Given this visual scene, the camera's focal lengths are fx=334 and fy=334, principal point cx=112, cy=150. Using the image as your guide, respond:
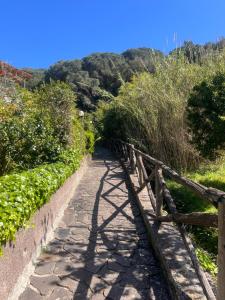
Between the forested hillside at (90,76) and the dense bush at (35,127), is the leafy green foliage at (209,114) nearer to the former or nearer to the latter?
the dense bush at (35,127)

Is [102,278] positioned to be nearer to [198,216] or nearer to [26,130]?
[198,216]

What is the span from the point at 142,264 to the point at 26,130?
4348 mm

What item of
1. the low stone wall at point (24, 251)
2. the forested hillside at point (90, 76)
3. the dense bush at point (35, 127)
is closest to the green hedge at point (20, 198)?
the low stone wall at point (24, 251)

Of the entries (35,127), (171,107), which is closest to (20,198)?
(35,127)

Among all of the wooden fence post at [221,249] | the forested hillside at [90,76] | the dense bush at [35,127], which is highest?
the forested hillside at [90,76]

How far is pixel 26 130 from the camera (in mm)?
7352

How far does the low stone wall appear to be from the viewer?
3059mm

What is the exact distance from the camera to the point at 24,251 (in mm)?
3648

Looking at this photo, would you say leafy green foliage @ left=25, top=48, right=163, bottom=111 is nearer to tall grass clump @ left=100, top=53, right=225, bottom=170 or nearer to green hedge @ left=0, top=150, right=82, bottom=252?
tall grass clump @ left=100, top=53, right=225, bottom=170

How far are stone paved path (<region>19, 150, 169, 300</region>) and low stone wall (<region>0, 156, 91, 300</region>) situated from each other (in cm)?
11

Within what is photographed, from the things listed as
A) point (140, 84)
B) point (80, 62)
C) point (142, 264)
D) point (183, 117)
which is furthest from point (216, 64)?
point (80, 62)

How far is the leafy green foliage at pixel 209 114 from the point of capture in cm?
775

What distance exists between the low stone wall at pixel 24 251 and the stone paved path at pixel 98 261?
0.34ft

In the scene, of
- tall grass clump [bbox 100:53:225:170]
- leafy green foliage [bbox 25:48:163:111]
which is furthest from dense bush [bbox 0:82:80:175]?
leafy green foliage [bbox 25:48:163:111]
